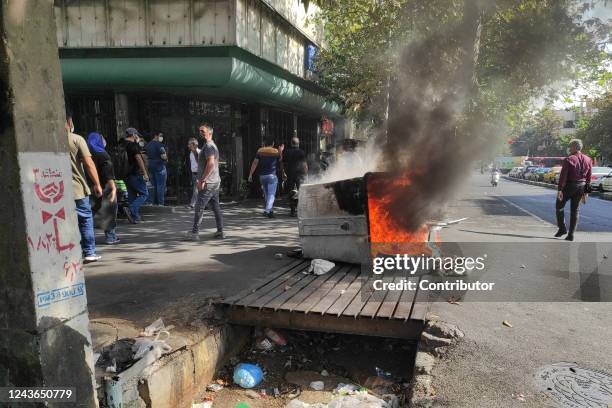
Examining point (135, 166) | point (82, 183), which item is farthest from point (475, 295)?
point (135, 166)

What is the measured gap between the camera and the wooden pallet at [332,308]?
12.6ft

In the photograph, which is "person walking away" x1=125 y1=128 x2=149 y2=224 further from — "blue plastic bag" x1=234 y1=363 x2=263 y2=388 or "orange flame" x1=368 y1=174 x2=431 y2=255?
"blue plastic bag" x1=234 y1=363 x2=263 y2=388

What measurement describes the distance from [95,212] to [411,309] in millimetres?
4846

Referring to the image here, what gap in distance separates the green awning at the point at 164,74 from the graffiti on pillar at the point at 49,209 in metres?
8.07

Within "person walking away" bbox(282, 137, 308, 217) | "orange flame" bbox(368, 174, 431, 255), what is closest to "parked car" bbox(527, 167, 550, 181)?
"person walking away" bbox(282, 137, 308, 217)

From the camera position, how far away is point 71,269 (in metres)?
2.26

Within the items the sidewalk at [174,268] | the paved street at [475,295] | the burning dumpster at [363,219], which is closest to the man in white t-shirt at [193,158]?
the sidewalk at [174,268]

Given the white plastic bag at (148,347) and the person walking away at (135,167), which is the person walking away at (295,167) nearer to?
the person walking away at (135,167)

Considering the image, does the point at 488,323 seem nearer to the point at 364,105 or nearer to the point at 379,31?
the point at 379,31

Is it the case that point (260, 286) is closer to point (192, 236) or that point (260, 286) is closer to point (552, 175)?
point (192, 236)

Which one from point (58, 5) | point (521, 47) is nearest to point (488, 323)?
point (521, 47)

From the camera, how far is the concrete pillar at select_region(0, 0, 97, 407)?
1963 mm

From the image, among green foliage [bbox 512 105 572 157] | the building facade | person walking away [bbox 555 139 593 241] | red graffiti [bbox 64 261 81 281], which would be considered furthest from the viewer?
green foliage [bbox 512 105 572 157]
